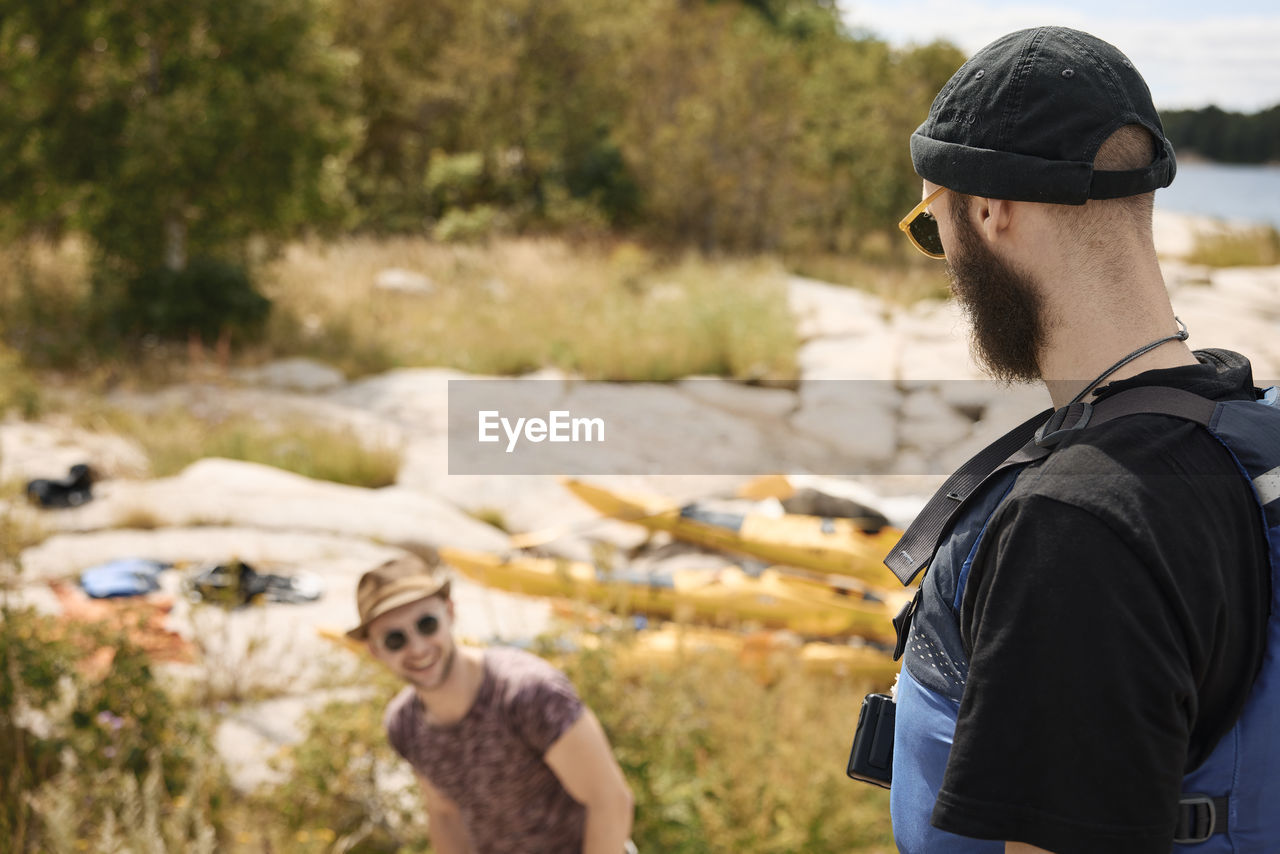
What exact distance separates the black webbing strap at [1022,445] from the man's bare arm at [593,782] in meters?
1.89

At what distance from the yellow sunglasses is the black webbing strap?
10.9 inches

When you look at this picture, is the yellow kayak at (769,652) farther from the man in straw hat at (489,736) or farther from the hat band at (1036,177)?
the hat band at (1036,177)

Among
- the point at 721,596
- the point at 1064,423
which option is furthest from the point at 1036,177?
the point at 721,596

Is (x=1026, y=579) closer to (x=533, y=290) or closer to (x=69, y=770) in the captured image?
(x=69, y=770)

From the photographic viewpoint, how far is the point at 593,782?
3.02 m

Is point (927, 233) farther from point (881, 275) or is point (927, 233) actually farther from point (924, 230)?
point (881, 275)

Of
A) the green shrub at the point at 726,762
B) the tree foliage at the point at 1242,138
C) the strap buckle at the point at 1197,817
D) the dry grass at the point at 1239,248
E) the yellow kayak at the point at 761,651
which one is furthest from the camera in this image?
the dry grass at the point at 1239,248

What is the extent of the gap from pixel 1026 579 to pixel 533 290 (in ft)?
45.1

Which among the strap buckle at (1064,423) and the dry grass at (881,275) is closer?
the strap buckle at (1064,423)

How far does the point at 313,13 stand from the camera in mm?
12102

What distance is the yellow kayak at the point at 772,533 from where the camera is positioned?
636cm

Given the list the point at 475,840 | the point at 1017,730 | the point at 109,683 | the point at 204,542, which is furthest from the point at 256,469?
the point at 1017,730

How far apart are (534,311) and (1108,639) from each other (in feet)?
41.3
